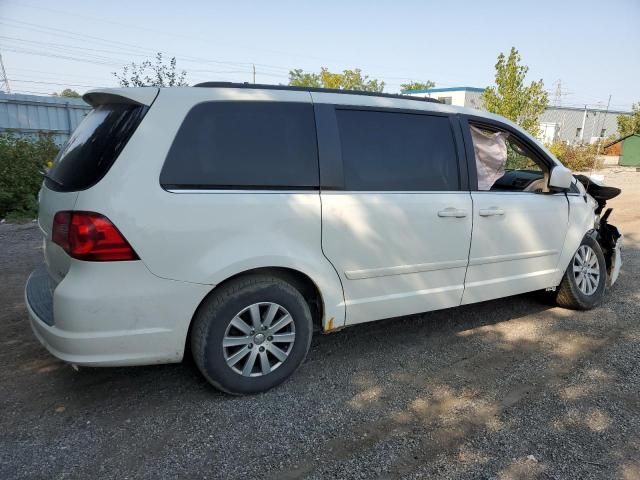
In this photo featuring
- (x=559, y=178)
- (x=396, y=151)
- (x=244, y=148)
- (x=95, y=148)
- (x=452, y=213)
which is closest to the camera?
(x=95, y=148)

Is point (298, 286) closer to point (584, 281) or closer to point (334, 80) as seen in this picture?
point (584, 281)

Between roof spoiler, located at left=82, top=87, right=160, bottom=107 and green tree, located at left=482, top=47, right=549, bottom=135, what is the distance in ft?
42.7

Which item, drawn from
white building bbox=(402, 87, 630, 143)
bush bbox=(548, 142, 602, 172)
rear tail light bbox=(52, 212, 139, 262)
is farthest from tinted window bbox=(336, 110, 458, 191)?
white building bbox=(402, 87, 630, 143)

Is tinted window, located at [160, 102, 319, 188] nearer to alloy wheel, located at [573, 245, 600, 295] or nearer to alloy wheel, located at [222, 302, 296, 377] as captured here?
alloy wheel, located at [222, 302, 296, 377]

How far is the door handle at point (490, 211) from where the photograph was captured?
3.75 m

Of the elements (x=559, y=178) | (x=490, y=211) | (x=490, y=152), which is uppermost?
(x=490, y=152)

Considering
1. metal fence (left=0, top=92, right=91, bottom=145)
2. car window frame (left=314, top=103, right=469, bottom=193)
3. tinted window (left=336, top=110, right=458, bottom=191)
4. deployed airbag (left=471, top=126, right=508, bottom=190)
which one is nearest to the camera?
car window frame (left=314, top=103, right=469, bottom=193)

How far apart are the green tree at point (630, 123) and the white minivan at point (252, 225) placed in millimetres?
34283

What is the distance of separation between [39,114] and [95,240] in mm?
10907

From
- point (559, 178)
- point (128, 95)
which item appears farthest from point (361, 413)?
point (559, 178)

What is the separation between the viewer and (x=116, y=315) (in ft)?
8.68

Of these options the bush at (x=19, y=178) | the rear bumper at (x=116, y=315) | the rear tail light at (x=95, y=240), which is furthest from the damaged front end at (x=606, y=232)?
the bush at (x=19, y=178)

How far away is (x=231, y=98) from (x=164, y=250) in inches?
39.8

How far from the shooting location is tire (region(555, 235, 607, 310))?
15.1 ft
